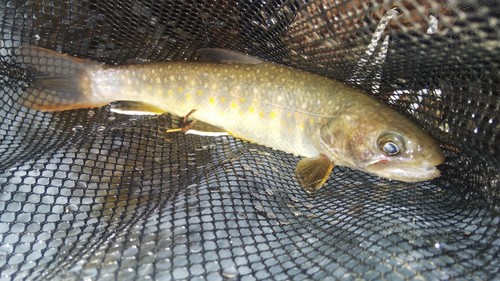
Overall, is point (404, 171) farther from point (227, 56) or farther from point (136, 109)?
point (136, 109)

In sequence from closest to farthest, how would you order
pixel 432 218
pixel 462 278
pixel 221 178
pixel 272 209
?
pixel 462 278, pixel 432 218, pixel 272 209, pixel 221 178

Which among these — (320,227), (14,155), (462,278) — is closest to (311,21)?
(320,227)

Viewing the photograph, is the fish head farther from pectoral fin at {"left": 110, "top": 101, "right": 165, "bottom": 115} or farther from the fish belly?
pectoral fin at {"left": 110, "top": 101, "right": 165, "bottom": 115}

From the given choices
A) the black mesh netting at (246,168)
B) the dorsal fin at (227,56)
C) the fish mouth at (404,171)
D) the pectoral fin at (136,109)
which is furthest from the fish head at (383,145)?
the pectoral fin at (136,109)

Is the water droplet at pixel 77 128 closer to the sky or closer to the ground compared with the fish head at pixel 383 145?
closer to the sky

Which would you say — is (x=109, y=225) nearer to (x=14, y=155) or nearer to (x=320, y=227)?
(x=14, y=155)

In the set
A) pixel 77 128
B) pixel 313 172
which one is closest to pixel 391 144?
pixel 313 172

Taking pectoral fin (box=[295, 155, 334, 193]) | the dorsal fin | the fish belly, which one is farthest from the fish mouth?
the dorsal fin

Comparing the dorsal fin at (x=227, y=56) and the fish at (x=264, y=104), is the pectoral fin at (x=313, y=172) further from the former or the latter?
the dorsal fin at (x=227, y=56)
